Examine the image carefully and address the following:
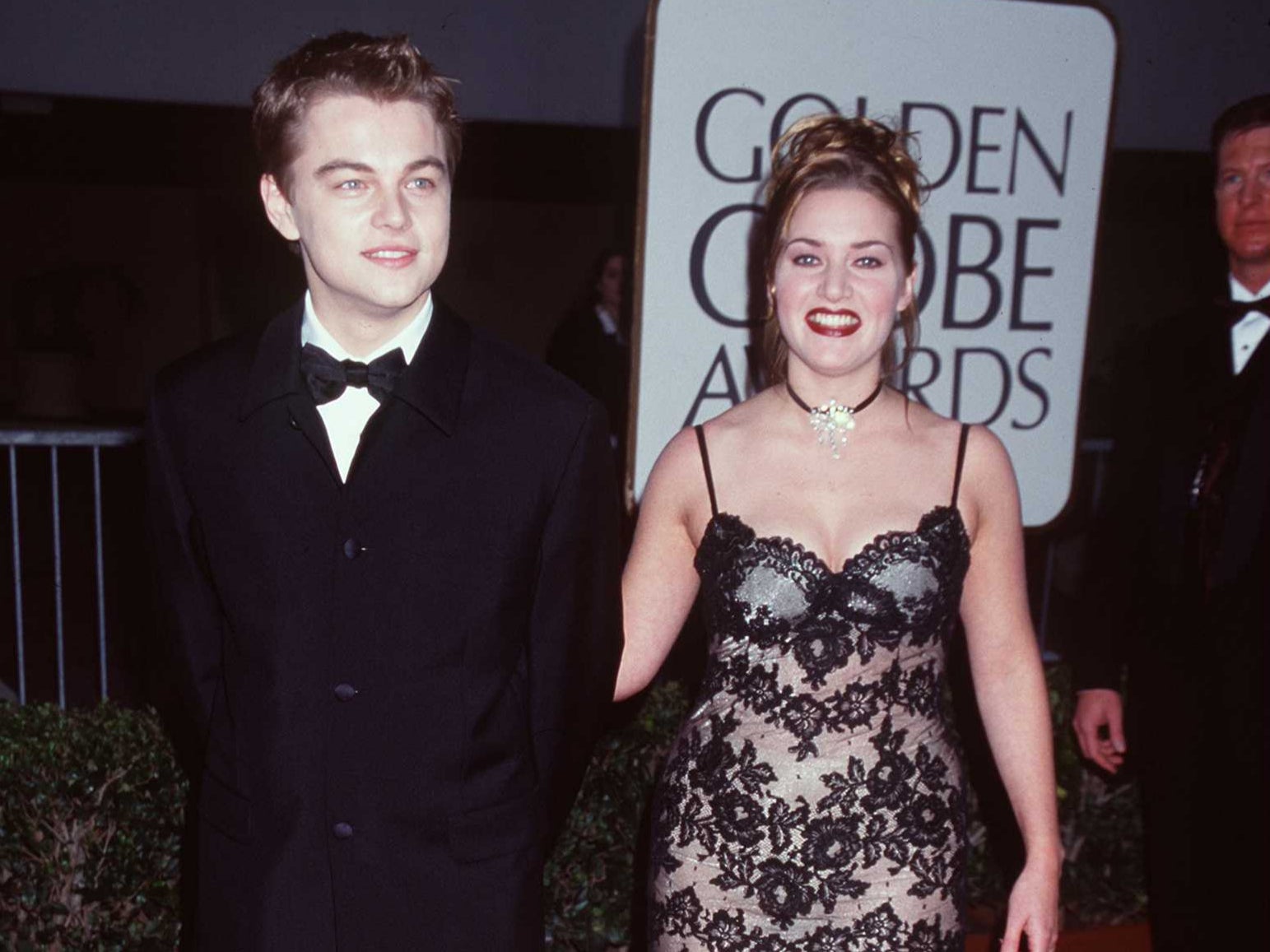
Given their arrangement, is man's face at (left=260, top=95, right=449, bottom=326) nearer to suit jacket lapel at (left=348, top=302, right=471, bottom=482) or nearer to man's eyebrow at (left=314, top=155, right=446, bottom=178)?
man's eyebrow at (left=314, top=155, right=446, bottom=178)

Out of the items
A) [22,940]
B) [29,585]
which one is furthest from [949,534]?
[29,585]

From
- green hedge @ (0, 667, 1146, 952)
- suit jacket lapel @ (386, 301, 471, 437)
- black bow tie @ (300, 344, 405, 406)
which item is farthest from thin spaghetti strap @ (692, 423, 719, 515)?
green hedge @ (0, 667, 1146, 952)

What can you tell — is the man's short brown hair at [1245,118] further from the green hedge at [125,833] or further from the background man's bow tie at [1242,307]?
the green hedge at [125,833]

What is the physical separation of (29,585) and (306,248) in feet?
26.9

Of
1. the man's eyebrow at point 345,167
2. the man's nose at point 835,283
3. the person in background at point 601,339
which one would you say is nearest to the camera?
the man's eyebrow at point 345,167

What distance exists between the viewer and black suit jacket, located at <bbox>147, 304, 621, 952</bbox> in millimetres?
1980

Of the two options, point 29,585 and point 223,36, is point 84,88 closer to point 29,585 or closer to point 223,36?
point 223,36

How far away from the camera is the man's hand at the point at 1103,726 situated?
3.17 meters

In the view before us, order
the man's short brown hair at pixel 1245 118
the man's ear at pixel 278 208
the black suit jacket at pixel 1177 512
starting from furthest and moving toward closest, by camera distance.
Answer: the man's short brown hair at pixel 1245 118 → the black suit jacket at pixel 1177 512 → the man's ear at pixel 278 208

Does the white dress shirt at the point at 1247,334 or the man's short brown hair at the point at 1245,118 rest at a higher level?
the man's short brown hair at the point at 1245,118

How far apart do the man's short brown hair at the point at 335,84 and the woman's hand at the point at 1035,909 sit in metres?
1.75

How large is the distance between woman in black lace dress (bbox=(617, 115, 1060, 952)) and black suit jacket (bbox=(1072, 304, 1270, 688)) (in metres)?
0.51

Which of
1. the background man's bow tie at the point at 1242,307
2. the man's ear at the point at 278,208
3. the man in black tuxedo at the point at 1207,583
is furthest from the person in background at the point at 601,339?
the man's ear at the point at 278,208

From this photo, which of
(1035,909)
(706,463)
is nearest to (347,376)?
(706,463)
